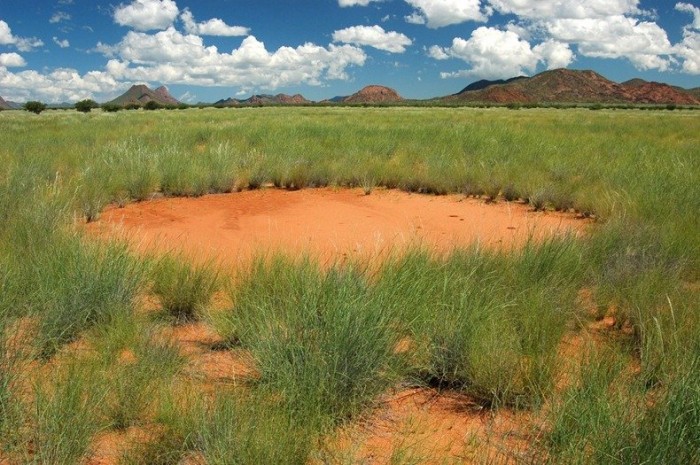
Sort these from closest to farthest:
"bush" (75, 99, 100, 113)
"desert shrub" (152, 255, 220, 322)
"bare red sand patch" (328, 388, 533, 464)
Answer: "bare red sand patch" (328, 388, 533, 464) < "desert shrub" (152, 255, 220, 322) < "bush" (75, 99, 100, 113)

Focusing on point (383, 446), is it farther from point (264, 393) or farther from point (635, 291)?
point (635, 291)

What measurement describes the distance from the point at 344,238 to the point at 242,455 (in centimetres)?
434

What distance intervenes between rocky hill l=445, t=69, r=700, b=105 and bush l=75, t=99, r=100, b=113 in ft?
361

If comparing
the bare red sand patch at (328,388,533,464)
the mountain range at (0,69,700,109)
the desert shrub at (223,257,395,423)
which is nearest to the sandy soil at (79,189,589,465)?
the bare red sand patch at (328,388,533,464)

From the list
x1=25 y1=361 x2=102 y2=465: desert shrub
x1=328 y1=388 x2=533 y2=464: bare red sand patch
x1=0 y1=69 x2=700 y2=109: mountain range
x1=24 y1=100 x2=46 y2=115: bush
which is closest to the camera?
x1=25 y1=361 x2=102 y2=465: desert shrub

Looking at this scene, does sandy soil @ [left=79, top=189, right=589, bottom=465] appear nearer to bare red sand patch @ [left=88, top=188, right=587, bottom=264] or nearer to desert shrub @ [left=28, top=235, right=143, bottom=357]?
bare red sand patch @ [left=88, top=188, right=587, bottom=264]

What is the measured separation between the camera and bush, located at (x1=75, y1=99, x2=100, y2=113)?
6288 cm

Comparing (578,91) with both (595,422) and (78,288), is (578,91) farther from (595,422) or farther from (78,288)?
(595,422)

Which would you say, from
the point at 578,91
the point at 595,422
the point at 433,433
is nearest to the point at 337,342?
the point at 433,433

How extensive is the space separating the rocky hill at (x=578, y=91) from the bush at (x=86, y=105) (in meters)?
110

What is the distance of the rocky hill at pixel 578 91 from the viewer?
162250 mm

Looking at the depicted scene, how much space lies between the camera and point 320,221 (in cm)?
731

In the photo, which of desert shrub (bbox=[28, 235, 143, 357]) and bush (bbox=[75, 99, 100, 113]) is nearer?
desert shrub (bbox=[28, 235, 143, 357])

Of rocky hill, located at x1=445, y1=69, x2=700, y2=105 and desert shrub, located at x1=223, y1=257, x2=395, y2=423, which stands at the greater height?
rocky hill, located at x1=445, y1=69, x2=700, y2=105
